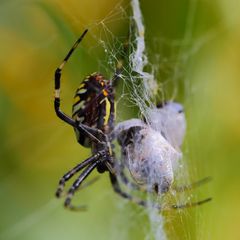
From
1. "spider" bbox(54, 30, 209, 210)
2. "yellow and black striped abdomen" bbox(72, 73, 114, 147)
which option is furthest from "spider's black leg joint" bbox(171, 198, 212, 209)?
"yellow and black striped abdomen" bbox(72, 73, 114, 147)

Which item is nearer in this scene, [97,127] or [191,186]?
[97,127]

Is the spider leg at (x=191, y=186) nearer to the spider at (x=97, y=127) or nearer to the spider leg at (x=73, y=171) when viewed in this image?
the spider at (x=97, y=127)

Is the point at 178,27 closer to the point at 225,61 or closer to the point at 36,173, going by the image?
the point at 225,61

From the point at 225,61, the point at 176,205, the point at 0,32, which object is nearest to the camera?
the point at 176,205

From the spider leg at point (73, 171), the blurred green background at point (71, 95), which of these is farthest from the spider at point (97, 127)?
the blurred green background at point (71, 95)

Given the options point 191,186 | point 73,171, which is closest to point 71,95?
point 73,171

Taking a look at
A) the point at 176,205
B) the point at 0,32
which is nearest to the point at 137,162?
the point at 176,205

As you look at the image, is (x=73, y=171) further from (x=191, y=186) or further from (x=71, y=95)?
(x=191, y=186)

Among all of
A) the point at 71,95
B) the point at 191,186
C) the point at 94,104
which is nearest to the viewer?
the point at 94,104
